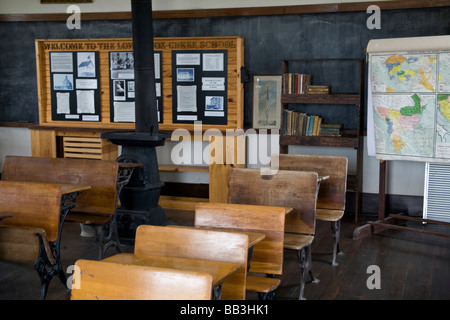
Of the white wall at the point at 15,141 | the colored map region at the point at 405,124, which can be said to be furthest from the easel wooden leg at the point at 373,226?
the white wall at the point at 15,141

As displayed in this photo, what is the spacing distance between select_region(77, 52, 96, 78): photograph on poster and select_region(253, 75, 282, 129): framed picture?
222 cm

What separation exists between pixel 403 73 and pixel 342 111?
1.25m

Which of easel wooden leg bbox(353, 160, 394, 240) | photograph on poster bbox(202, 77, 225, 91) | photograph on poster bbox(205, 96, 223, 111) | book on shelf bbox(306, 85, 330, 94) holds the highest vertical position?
photograph on poster bbox(202, 77, 225, 91)

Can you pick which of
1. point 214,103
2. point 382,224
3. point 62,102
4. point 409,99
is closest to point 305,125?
point 214,103

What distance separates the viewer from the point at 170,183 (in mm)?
7551

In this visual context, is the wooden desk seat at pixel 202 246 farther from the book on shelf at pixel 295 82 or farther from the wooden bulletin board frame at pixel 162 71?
the wooden bulletin board frame at pixel 162 71

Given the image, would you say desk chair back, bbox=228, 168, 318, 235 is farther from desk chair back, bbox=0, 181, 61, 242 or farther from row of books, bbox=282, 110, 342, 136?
row of books, bbox=282, 110, 342, 136

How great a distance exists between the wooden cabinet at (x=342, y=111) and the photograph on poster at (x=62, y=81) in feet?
9.81

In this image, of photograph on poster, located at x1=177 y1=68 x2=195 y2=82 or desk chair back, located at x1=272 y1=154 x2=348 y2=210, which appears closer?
desk chair back, located at x1=272 y1=154 x2=348 y2=210

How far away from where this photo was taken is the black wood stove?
5422 millimetres

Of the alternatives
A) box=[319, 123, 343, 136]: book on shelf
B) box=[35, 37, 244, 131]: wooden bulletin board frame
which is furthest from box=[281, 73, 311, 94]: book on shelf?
box=[35, 37, 244, 131]: wooden bulletin board frame

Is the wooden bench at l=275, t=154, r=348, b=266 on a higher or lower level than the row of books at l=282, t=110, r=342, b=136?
lower

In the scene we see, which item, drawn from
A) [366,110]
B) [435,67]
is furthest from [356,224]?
[435,67]

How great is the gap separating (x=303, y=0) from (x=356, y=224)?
271 cm
